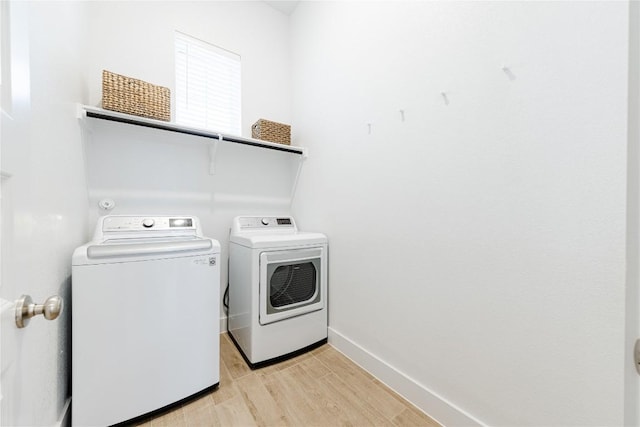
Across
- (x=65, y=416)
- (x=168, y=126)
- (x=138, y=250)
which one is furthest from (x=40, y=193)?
(x=65, y=416)

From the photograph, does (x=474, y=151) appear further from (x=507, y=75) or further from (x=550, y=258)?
(x=550, y=258)

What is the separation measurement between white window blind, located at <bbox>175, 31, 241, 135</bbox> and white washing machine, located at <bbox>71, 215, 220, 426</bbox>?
122 cm

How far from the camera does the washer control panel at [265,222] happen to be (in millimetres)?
2082

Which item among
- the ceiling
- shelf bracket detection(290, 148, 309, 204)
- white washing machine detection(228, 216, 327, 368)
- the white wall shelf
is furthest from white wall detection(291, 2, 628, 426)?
the ceiling

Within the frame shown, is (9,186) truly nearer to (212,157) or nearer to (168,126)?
(168,126)

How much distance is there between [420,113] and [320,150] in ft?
3.09

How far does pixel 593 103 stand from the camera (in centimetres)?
83

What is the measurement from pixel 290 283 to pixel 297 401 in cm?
70

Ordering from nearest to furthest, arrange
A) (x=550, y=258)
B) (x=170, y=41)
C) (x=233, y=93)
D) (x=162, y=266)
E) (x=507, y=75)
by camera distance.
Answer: (x=550, y=258)
(x=507, y=75)
(x=162, y=266)
(x=170, y=41)
(x=233, y=93)

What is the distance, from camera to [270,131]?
218 cm

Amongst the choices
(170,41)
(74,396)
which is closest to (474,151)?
(74,396)

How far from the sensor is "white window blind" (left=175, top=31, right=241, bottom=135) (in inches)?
80.9

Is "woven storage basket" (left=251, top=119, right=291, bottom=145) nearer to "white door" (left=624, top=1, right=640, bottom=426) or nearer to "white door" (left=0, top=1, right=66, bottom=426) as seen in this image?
"white door" (left=0, top=1, right=66, bottom=426)

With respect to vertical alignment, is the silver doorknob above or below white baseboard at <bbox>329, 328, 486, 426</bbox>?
above
